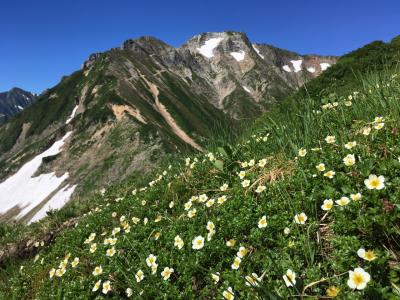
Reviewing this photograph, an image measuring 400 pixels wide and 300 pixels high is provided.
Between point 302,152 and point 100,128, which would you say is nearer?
point 302,152

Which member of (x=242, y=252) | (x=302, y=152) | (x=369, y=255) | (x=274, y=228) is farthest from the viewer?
(x=302, y=152)

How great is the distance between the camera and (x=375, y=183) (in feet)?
12.3

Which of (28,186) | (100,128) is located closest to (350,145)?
(100,128)

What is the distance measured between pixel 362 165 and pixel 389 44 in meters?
19.4

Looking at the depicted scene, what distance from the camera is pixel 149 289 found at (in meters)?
4.36

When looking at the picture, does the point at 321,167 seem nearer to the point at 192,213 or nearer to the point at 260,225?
the point at 260,225

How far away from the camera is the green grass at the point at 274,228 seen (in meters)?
3.52

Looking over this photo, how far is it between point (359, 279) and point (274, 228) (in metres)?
1.43

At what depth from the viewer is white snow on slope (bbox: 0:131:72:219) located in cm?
8319

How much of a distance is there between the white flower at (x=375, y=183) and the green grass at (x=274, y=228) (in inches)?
2.9

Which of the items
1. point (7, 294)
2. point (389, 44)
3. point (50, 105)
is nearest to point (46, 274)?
point (7, 294)

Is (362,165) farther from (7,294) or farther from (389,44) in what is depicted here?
(389,44)

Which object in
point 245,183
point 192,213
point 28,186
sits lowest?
point 245,183

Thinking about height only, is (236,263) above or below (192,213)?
below
